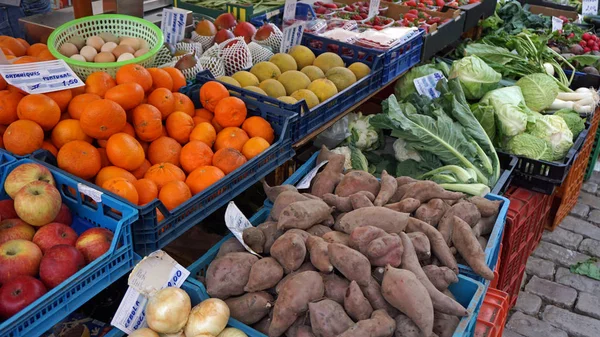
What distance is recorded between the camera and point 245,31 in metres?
3.51

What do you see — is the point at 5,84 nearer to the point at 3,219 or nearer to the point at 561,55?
the point at 3,219

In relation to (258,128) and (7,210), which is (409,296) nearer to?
(258,128)

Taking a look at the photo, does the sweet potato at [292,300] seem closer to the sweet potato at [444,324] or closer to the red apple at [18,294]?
the sweet potato at [444,324]

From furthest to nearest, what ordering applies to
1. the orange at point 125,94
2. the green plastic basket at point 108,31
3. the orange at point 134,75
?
1. the green plastic basket at point 108,31
2. the orange at point 134,75
3. the orange at point 125,94

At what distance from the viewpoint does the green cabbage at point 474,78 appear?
13.0 ft

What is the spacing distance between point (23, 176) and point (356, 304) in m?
1.26

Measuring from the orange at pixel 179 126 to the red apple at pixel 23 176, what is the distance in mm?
604

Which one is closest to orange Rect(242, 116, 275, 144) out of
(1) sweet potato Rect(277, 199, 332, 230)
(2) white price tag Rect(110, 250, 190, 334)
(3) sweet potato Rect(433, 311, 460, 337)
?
(1) sweet potato Rect(277, 199, 332, 230)

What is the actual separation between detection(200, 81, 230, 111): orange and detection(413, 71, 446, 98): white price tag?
165cm

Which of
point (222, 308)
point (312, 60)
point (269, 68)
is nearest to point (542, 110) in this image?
point (312, 60)

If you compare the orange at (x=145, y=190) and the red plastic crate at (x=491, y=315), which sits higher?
the orange at (x=145, y=190)

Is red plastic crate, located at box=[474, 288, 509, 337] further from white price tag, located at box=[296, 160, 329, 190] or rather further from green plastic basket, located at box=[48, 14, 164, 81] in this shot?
green plastic basket, located at box=[48, 14, 164, 81]

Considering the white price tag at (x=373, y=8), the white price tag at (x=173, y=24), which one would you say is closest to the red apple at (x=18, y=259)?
the white price tag at (x=173, y=24)

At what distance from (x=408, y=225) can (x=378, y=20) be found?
8.25ft
